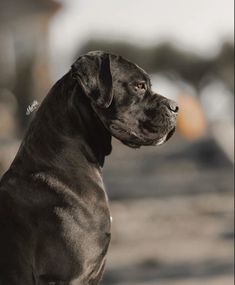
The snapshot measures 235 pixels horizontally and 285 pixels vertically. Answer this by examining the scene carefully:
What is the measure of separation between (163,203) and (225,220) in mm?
1465

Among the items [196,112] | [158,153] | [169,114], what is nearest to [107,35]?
[196,112]

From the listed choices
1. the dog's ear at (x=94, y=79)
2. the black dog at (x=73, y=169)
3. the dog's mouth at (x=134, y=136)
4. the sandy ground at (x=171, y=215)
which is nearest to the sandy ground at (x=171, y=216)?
the sandy ground at (x=171, y=215)

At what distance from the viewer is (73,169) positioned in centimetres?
434

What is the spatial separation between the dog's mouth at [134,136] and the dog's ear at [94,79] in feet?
0.48

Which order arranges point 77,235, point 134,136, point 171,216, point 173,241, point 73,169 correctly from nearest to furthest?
point 77,235 → point 73,169 → point 134,136 → point 173,241 → point 171,216

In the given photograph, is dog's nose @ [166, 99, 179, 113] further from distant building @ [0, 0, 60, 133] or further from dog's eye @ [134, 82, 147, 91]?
distant building @ [0, 0, 60, 133]

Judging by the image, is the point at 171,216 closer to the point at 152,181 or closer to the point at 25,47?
the point at 152,181

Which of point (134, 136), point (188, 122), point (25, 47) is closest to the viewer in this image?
point (134, 136)

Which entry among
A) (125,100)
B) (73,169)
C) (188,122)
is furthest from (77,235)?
(188,122)

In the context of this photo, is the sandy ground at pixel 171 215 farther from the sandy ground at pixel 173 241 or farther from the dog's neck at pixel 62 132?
the dog's neck at pixel 62 132

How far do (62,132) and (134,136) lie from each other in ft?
1.11

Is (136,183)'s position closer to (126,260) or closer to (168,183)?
(168,183)

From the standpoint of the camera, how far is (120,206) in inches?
557

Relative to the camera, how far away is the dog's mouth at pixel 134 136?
4.38 metres
